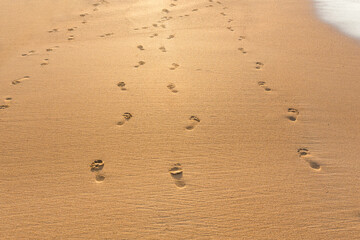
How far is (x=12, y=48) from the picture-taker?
15.7ft

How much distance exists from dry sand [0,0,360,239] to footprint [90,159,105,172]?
0.01 metres

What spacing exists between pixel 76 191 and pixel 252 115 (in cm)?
214

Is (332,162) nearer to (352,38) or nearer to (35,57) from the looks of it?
(352,38)

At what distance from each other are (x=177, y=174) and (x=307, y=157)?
1371mm

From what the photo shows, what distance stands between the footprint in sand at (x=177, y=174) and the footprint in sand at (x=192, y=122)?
1.84 ft

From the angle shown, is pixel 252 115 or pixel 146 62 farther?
pixel 146 62

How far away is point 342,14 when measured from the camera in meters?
6.01

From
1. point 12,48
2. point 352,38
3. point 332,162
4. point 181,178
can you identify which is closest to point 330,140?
point 332,162

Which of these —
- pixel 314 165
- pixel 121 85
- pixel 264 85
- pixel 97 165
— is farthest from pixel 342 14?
pixel 97 165

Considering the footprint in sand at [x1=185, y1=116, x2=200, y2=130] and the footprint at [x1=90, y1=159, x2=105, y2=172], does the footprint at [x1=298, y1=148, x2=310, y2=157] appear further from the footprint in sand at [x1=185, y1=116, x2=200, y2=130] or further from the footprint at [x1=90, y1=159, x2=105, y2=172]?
the footprint at [x1=90, y1=159, x2=105, y2=172]

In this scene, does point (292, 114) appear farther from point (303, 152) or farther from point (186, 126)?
point (186, 126)

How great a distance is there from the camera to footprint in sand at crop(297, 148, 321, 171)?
2470 mm

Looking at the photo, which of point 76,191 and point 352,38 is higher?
point 352,38

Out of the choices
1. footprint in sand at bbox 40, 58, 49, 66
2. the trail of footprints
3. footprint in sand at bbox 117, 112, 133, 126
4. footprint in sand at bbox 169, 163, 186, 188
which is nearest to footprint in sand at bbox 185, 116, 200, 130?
the trail of footprints
